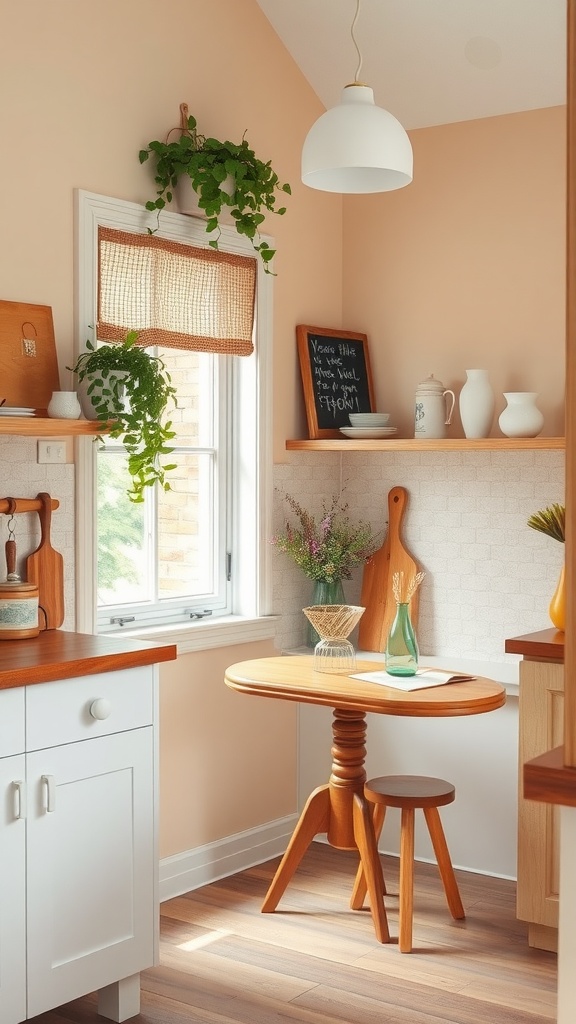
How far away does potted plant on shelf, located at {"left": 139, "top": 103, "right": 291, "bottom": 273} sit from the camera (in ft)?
12.3

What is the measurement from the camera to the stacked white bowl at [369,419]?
4414mm

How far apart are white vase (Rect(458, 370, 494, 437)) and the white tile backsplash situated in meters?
0.18

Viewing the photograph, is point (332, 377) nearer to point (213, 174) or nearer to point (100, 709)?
point (213, 174)

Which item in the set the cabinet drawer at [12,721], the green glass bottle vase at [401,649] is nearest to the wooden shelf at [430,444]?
the green glass bottle vase at [401,649]

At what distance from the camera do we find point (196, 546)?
13.8ft

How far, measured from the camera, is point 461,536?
173 inches

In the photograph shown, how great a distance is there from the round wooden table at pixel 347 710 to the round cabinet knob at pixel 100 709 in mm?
711

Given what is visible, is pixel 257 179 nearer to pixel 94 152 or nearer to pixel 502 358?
pixel 94 152

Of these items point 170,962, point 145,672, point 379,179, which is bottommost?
point 170,962

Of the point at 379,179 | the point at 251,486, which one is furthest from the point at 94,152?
the point at 251,486

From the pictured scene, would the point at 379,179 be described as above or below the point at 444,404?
above

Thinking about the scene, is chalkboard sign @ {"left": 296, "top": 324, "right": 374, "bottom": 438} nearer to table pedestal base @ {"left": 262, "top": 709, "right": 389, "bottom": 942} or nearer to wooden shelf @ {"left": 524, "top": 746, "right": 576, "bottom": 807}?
table pedestal base @ {"left": 262, "top": 709, "right": 389, "bottom": 942}

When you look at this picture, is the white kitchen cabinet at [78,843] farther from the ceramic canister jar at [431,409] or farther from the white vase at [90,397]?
the ceramic canister jar at [431,409]

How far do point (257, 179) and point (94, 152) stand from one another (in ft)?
1.99
